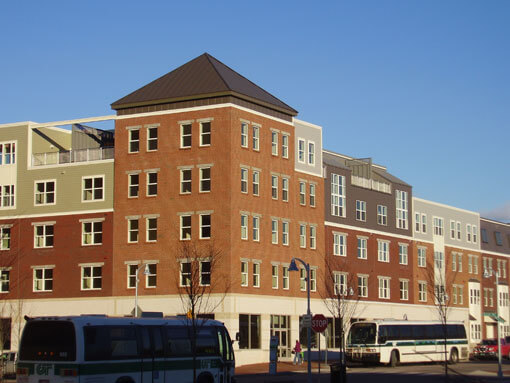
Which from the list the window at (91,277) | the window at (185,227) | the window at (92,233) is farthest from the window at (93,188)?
the window at (185,227)

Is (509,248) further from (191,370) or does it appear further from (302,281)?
(191,370)

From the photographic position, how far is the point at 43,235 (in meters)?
74.4

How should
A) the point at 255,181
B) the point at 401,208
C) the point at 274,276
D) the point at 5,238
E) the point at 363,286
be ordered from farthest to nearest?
1. the point at 401,208
2. the point at 363,286
3. the point at 5,238
4. the point at 274,276
5. the point at 255,181

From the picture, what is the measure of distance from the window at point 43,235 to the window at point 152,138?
35.7 ft

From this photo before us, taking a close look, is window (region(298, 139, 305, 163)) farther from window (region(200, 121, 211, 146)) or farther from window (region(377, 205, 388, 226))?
window (region(377, 205, 388, 226))

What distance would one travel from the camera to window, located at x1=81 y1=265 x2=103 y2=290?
71.4m

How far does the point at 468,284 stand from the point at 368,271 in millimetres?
23874

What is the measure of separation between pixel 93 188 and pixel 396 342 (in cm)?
2664

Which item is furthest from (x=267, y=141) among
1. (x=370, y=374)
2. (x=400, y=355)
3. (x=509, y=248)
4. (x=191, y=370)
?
(x=509, y=248)

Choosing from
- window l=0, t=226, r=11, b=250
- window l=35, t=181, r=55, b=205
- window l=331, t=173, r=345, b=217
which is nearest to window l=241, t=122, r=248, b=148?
window l=331, t=173, r=345, b=217

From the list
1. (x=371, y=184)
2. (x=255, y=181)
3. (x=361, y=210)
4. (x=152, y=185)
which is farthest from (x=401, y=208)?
(x=152, y=185)

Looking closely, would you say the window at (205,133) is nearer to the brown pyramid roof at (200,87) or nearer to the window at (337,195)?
the brown pyramid roof at (200,87)

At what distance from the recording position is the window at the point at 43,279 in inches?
2894

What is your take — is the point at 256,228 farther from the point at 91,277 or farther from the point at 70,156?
the point at 70,156
